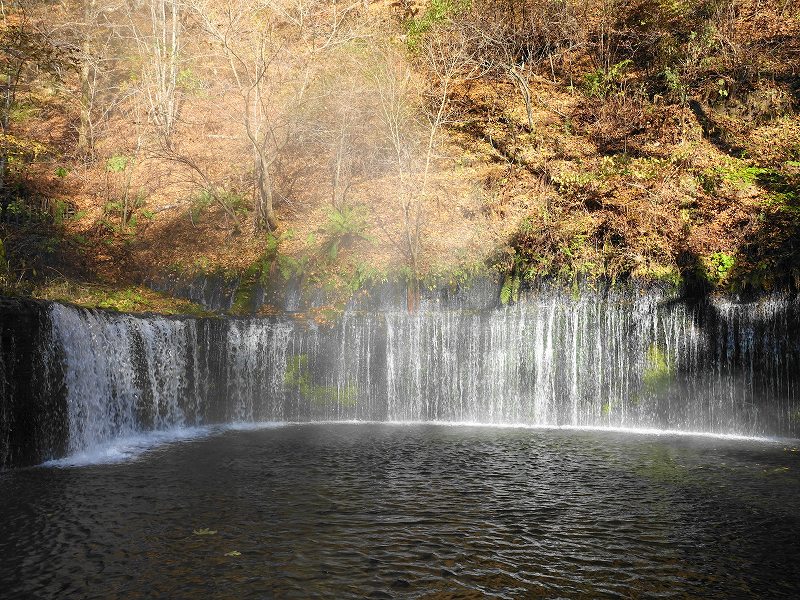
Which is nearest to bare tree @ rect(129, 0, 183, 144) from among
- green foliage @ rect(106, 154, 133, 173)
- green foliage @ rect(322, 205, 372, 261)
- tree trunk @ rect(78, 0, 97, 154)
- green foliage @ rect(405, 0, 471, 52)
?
tree trunk @ rect(78, 0, 97, 154)

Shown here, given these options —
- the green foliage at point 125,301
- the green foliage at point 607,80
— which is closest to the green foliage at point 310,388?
the green foliage at point 125,301

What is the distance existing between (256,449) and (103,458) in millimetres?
2395

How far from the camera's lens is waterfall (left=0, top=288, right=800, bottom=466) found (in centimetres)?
1262

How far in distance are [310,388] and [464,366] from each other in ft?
12.6

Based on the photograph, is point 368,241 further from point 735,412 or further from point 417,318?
point 735,412

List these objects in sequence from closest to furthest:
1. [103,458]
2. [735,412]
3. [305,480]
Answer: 1. [305,480]
2. [103,458]
3. [735,412]

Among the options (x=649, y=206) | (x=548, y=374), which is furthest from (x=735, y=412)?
(x=649, y=206)

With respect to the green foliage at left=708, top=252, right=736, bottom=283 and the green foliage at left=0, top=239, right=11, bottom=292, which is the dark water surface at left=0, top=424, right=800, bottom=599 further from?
the green foliage at left=0, top=239, right=11, bottom=292

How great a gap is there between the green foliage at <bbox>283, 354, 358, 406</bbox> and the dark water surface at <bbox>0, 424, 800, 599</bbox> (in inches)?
188

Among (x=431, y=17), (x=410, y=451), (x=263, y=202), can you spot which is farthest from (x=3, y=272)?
(x=431, y=17)

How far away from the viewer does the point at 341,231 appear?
18609mm

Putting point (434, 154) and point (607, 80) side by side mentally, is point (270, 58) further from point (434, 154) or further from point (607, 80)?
point (607, 80)

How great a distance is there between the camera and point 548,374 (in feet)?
49.2

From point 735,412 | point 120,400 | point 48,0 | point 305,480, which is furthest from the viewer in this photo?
point 48,0
